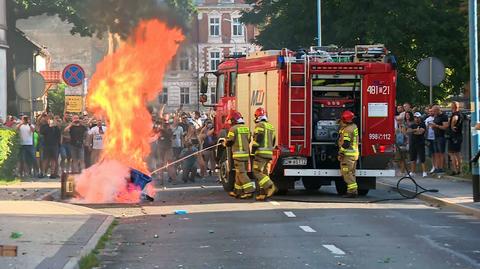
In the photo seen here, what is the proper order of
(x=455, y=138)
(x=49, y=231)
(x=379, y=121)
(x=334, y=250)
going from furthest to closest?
(x=455, y=138) < (x=379, y=121) < (x=49, y=231) < (x=334, y=250)

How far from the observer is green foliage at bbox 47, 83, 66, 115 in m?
60.2

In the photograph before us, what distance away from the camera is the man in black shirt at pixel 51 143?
25009 millimetres

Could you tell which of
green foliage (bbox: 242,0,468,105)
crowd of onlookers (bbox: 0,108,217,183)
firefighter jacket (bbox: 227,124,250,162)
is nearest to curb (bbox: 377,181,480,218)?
firefighter jacket (bbox: 227,124,250,162)

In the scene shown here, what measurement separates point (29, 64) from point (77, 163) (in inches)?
1413

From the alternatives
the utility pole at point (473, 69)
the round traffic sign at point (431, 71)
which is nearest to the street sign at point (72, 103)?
the round traffic sign at point (431, 71)

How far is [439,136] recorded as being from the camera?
22656 mm

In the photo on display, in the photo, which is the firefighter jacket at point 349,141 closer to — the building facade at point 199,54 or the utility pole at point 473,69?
the utility pole at point 473,69

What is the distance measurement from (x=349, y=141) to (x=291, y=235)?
5.38 m

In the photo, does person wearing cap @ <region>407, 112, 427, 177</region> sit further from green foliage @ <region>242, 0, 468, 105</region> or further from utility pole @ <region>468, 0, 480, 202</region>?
green foliage @ <region>242, 0, 468, 105</region>

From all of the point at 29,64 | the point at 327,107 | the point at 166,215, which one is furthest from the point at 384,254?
the point at 29,64

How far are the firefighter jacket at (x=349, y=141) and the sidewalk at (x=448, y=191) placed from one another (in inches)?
70.4

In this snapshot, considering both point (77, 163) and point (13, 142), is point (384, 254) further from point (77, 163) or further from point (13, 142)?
point (77, 163)

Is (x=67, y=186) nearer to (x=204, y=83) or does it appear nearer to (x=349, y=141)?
(x=204, y=83)

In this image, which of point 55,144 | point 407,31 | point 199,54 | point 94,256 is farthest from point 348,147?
point 407,31
